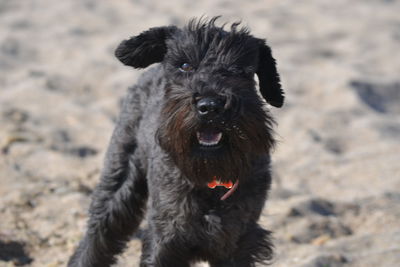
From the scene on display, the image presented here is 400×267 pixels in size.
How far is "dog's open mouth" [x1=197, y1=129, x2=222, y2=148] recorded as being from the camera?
3420mm

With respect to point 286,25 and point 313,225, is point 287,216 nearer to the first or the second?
point 313,225

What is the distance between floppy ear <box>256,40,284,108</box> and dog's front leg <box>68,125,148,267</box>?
2.97 feet

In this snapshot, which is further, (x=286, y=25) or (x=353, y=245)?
(x=286, y=25)

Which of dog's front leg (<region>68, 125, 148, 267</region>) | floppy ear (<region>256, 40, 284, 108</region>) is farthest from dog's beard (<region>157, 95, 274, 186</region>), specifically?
dog's front leg (<region>68, 125, 148, 267</region>)

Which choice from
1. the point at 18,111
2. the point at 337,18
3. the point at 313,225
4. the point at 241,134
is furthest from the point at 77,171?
the point at 337,18

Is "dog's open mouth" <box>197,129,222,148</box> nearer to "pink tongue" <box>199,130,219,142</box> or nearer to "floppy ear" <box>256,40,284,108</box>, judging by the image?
"pink tongue" <box>199,130,219,142</box>

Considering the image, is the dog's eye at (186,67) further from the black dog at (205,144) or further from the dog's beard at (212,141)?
the dog's beard at (212,141)

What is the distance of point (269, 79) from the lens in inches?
157

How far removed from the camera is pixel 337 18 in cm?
1065

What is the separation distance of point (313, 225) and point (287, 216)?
0.66ft

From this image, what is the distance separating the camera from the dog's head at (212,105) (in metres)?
3.36

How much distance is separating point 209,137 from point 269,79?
0.71 meters

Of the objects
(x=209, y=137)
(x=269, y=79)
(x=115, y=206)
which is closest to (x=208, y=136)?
(x=209, y=137)

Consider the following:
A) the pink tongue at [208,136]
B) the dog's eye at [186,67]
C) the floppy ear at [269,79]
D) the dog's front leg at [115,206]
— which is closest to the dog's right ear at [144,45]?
the dog's eye at [186,67]
